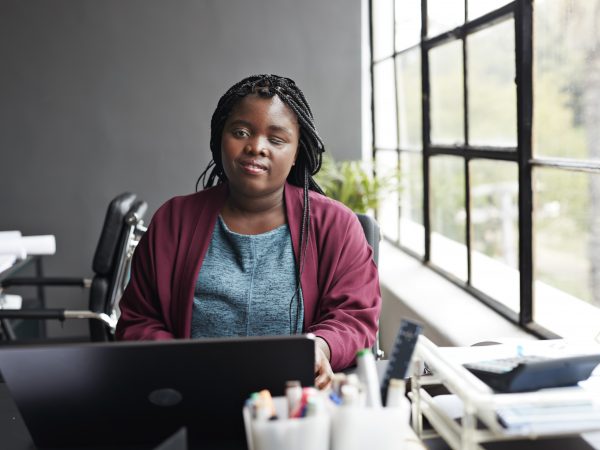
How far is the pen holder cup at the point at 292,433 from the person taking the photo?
31.1 inches

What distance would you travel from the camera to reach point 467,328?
2.34 m

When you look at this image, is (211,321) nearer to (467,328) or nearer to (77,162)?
(467,328)

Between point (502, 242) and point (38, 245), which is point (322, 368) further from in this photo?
point (38, 245)

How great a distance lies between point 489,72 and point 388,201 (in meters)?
1.09

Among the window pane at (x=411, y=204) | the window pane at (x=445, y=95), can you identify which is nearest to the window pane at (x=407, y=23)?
the window pane at (x=445, y=95)

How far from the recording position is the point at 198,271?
1522 mm

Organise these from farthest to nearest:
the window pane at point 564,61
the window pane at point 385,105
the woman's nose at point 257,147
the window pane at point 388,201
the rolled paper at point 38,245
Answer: the window pane at point 385,105
the window pane at point 388,201
the rolled paper at point 38,245
the window pane at point 564,61
the woman's nose at point 257,147

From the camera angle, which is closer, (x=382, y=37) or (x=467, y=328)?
(x=467, y=328)

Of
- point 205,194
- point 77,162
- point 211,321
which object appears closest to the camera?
point 211,321

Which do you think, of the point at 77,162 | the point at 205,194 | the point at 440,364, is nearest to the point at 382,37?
the point at 77,162

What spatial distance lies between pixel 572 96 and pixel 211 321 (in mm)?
1726

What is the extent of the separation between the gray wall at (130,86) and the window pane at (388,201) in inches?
9.7

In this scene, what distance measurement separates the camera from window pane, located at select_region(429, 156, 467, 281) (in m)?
3.03

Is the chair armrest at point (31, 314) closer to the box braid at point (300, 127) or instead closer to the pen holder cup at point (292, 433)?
the box braid at point (300, 127)
